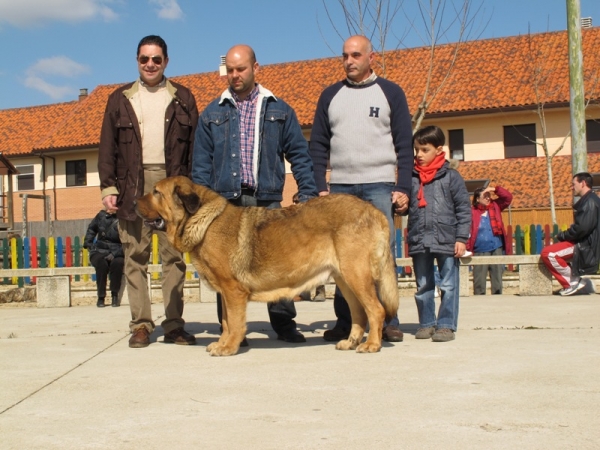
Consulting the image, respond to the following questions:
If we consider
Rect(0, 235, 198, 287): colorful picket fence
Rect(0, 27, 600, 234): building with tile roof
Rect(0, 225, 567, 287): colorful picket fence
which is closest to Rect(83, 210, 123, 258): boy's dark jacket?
Rect(0, 225, 567, 287): colorful picket fence

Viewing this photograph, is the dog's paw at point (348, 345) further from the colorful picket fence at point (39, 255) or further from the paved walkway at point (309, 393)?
the colorful picket fence at point (39, 255)

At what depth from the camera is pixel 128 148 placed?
714 centimetres

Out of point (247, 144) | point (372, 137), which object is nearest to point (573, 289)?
point (372, 137)

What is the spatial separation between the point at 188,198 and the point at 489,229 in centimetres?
872

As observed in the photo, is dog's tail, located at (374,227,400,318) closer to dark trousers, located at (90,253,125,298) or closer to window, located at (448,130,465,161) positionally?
dark trousers, located at (90,253,125,298)

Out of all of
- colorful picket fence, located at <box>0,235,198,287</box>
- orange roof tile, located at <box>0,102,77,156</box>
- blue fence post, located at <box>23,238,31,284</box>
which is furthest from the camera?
orange roof tile, located at <box>0,102,77,156</box>

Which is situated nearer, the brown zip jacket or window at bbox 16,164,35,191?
the brown zip jacket

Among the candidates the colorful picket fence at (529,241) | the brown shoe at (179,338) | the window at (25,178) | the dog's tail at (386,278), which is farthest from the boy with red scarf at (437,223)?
the window at (25,178)

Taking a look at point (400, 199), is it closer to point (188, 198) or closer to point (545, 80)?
point (188, 198)

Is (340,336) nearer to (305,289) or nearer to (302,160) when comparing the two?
(305,289)

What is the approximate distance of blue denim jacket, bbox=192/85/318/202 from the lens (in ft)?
22.8

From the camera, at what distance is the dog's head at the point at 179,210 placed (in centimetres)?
643

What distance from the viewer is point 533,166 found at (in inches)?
1170

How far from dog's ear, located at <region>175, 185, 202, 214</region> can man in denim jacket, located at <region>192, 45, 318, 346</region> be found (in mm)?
528
